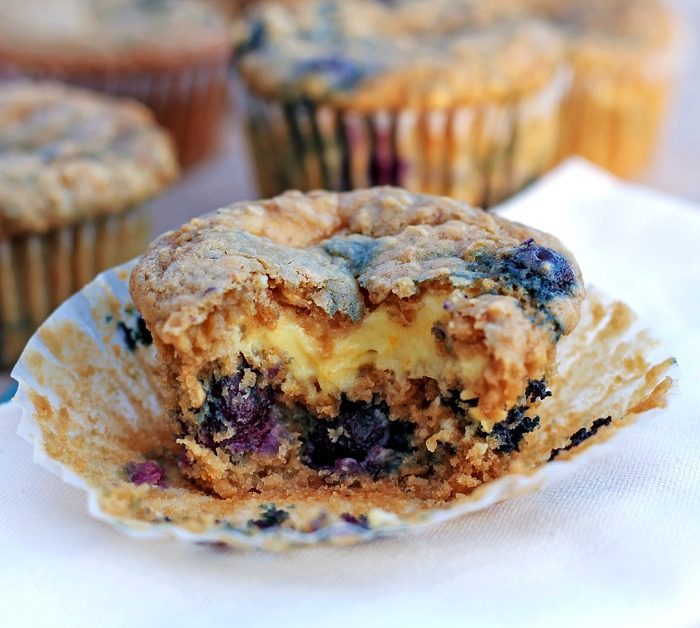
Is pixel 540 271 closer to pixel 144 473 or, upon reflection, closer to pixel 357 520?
pixel 357 520

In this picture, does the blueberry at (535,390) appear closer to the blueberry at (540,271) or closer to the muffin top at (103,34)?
the blueberry at (540,271)

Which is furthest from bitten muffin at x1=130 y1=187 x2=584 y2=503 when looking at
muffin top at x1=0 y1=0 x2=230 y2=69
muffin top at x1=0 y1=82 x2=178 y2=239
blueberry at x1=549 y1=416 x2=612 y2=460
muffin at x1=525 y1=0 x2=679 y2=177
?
muffin top at x1=0 y1=0 x2=230 y2=69

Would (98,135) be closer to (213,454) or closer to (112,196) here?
(112,196)

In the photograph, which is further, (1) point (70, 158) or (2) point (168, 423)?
(1) point (70, 158)

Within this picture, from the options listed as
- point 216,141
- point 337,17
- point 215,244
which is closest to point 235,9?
point 216,141

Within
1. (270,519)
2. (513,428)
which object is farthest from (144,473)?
(513,428)
